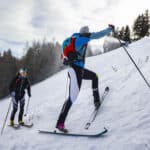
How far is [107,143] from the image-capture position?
5578 millimetres

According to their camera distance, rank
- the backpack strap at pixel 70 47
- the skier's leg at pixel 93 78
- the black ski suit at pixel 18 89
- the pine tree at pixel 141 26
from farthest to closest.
A: the pine tree at pixel 141 26 < the black ski suit at pixel 18 89 < the skier's leg at pixel 93 78 < the backpack strap at pixel 70 47

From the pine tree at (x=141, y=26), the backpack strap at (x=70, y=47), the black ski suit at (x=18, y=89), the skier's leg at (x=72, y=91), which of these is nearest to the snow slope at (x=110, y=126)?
the skier's leg at (x=72, y=91)

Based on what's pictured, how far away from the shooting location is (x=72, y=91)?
707 cm

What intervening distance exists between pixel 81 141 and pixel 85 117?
1.85 m

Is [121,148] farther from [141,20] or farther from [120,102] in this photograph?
[141,20]

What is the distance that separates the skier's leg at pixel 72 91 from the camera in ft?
23.1

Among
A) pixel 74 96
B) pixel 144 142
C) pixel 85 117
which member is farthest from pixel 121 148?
pixel 85 117

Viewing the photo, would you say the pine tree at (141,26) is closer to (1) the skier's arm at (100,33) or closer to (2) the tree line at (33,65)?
(2) the tree line at (33,65)

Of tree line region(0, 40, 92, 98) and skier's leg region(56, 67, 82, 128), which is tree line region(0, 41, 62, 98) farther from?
skier's leg region(56, 67, 82, 128)

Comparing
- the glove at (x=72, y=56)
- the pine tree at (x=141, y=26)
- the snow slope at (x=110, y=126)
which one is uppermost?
the pine tree at (x=141, y=26)

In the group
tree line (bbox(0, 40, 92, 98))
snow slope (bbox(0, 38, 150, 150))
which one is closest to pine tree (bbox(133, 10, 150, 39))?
tree line (bbox(0, 40, 92, 98))

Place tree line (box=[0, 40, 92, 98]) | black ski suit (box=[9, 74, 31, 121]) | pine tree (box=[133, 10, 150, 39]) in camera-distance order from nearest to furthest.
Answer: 1. black ski suit (box=[9, 74, 31, 121])
2. pine tree (box=[133, 10, 150, 39])
3. tree line (box=[0, 40, 92, 98])

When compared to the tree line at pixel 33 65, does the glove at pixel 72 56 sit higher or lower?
lower

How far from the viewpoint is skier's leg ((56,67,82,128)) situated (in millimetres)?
7047
